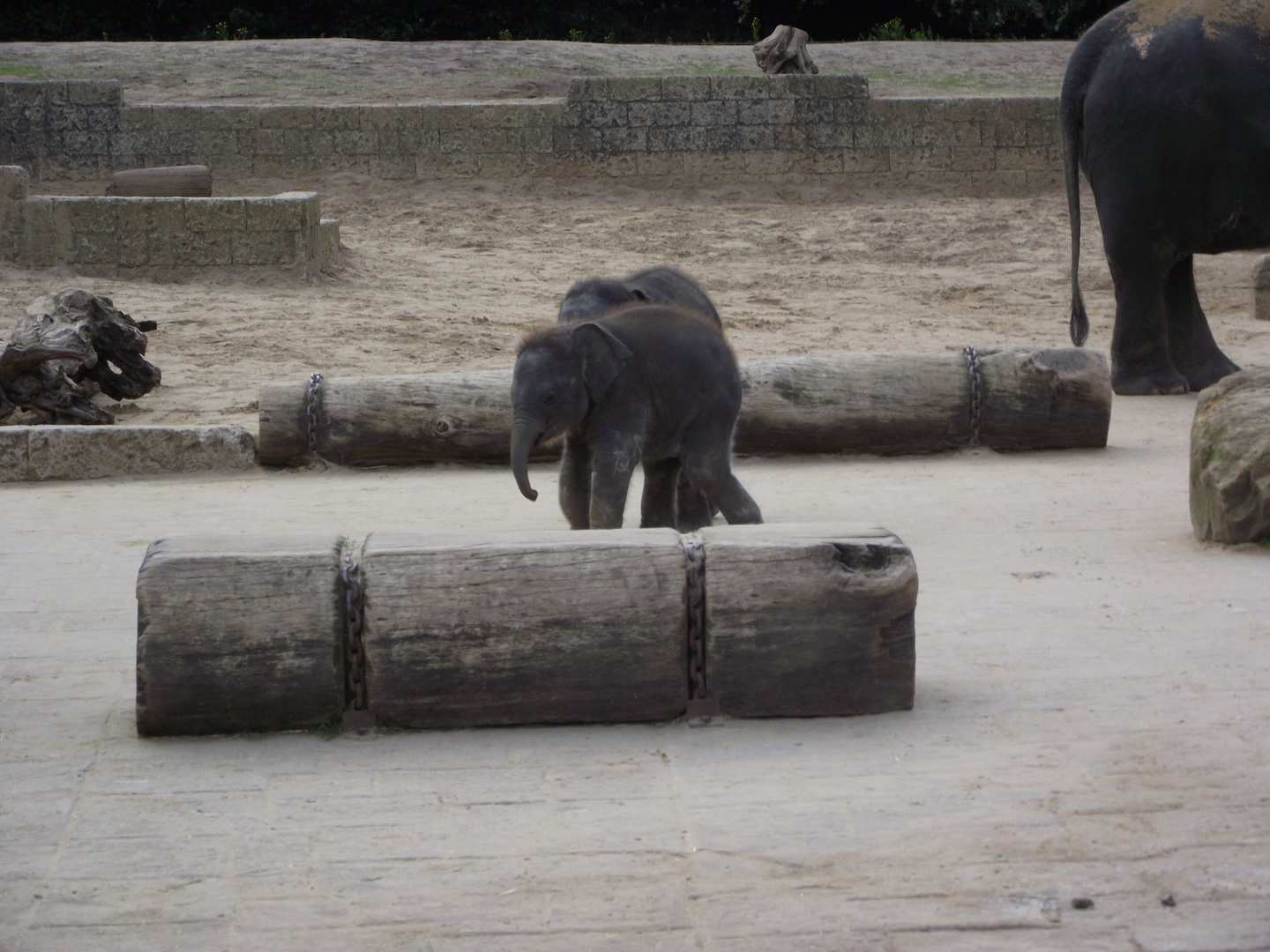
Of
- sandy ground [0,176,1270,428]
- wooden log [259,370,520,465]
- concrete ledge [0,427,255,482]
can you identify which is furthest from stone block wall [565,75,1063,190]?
concrete ledge [0,427,255,482]

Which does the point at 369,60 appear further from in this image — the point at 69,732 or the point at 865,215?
the point at 69,732

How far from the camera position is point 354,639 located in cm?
337

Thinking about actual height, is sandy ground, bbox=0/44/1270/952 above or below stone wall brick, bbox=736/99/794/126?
below

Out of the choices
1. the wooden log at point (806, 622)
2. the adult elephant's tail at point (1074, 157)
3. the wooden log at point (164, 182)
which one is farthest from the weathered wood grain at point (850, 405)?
the wooden log at point (164, 182)

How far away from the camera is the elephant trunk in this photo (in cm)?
457

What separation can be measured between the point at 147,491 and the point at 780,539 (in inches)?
163

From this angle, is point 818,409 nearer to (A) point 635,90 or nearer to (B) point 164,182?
(B) point 164,182

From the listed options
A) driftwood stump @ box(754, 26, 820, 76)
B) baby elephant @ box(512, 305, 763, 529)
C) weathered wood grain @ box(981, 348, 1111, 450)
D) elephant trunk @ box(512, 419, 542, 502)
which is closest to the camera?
elephant trunk @ box(512, 419, 542, 502)

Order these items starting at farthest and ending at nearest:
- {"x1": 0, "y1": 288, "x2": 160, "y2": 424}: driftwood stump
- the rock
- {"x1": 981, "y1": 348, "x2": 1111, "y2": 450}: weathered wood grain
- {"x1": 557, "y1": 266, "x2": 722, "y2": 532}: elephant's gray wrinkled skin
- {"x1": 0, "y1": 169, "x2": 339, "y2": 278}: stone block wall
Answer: {"x1": 0, "y1": 169, "x2": 339, "y2": 278}: stone block wall < the rock < {"x1": 0, "y1": 288, "x2": 160, "y2": 424}: driftwood stump < {"x1": 981, "y1": 348, "x2": 1111, "y2": 450}: weathered wood grain < {"x1": 557, "y1": 266, "x2": 722, "y2": 532}: elephant's gray wrinkled skin

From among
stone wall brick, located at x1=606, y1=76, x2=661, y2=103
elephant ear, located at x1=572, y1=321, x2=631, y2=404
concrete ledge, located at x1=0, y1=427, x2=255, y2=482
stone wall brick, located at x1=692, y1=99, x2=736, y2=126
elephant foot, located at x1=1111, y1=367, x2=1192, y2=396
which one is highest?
stone wall brick, located at x1=606, y1=76, x2=661, y2=103

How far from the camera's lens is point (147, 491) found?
661cm

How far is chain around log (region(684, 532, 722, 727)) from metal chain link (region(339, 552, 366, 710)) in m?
0.80

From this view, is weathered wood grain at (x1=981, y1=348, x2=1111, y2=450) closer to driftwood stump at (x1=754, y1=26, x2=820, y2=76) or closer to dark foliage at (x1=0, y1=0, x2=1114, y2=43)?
driftwood stump at (x1=754, y1=26, x2=820, y2=76)

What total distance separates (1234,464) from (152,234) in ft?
32.1
